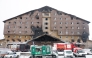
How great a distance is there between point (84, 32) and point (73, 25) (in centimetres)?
433

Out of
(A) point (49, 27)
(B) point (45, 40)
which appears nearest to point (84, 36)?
(A) point (49, 27)

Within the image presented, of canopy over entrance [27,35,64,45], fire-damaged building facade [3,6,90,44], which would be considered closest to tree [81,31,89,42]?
fire-damaged building facade [3,6,90,44]

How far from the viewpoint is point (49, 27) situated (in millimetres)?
61781

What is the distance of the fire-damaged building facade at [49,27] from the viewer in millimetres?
61375

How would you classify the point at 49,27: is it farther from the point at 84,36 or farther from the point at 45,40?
the point at 84,36

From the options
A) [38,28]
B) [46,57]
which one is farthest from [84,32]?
[46,57]

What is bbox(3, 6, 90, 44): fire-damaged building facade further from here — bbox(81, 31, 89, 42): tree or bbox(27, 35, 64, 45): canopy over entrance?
bbox(27, 35, 64, 45): canopy over entrance

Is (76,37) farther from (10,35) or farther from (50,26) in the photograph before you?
(10,35)

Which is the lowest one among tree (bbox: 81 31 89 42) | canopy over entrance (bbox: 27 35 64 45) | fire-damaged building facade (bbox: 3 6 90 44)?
canopy over entrance (bbox: 27 35 64 45)

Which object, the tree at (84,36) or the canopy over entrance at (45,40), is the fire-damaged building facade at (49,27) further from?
the canopy over entrance at (45,40)

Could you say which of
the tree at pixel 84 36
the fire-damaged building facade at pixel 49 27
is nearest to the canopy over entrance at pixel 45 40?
the fire-damaged building facade at pixel 49 27

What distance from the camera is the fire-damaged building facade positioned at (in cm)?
6138

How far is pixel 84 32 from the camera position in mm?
61375

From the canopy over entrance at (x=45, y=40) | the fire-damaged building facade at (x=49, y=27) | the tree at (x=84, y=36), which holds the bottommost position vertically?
the canopy over entrance at (x=45, y=40)
